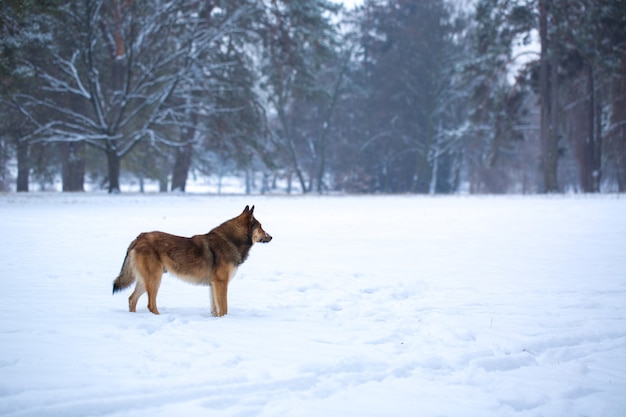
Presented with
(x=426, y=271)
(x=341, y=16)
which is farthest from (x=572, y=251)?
(x=341, y=16)

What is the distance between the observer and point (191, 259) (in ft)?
19.9

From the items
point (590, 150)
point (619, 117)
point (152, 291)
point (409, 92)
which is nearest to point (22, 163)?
point (152, 291)

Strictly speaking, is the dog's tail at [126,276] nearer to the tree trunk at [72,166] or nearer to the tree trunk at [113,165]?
the tree trunk at [113,165]

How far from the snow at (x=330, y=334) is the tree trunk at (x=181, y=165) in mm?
19021

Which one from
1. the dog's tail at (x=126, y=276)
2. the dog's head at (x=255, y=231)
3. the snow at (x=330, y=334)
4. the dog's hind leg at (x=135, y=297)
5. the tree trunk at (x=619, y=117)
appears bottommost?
the snow at (x=330, y=334)

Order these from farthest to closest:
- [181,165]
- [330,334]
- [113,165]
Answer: [181,165] < [113,165] < [330,334]

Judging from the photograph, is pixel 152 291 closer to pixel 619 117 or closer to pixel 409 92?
pixel 619 117

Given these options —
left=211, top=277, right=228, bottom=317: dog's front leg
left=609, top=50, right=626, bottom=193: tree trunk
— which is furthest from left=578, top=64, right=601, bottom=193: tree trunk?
left=211, top=277, right=228, bottom=317: dog's front leg

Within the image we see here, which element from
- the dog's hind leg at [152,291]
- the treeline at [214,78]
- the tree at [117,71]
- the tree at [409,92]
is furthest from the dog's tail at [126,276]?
the tree at [409,92]

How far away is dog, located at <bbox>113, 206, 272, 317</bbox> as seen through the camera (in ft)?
19.4

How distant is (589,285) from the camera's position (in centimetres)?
827

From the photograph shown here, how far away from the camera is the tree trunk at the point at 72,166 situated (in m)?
28.4

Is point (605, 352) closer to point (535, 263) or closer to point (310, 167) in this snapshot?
point (535, 263)

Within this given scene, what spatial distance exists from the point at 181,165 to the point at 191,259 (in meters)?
26.6
